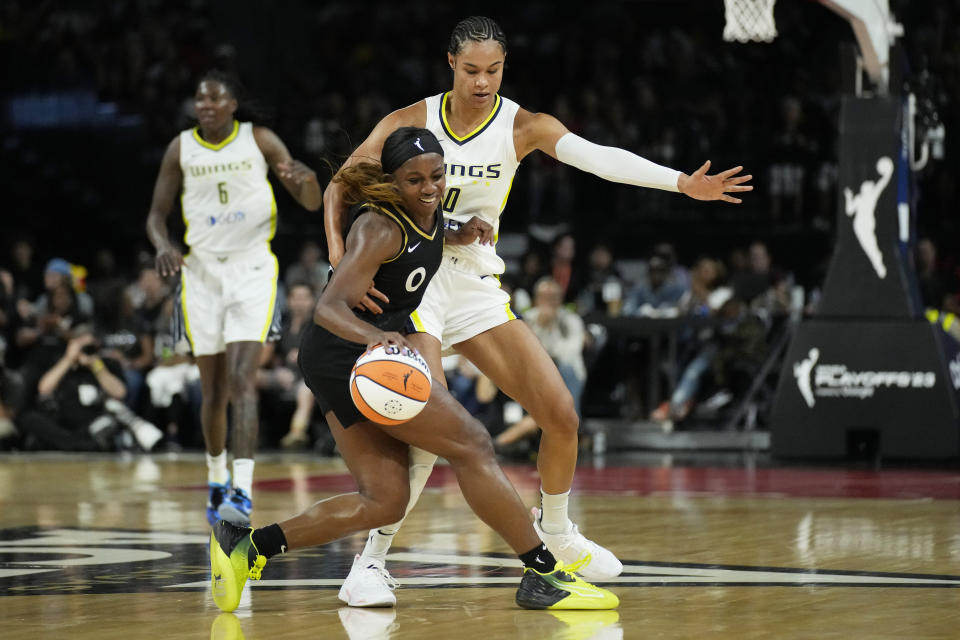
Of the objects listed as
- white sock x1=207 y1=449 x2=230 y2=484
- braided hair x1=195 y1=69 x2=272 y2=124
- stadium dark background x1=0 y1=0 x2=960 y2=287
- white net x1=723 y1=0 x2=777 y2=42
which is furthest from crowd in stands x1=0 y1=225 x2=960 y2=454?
white sock x1=207 y1=449 x2=230 y2=484

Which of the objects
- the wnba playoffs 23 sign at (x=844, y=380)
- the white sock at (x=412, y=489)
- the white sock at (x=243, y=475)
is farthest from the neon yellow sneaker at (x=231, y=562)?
the wnba playoffs 23 sign at (x=844, y=380)

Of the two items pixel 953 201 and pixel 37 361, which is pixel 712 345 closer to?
pixel 953 201

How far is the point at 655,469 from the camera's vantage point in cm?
1112

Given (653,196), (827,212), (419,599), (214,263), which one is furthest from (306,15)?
(419,599)

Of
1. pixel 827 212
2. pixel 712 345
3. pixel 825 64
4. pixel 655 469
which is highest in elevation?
pixel 825 64

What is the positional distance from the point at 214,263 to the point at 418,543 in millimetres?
2231

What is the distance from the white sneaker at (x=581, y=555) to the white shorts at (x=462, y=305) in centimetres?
77

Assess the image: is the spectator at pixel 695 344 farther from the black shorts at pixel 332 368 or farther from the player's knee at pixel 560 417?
the black shorts at pixel 332 368

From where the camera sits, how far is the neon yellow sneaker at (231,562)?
4.95m

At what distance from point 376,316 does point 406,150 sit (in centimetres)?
57

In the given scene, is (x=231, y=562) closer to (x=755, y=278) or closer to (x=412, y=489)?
(x=412, y=489)

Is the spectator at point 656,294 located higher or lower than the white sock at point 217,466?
higher

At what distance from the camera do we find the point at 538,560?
16.6 feet

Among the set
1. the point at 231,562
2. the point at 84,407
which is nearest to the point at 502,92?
the point at 84,407
